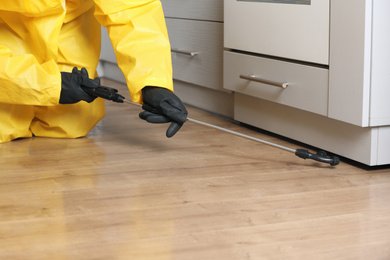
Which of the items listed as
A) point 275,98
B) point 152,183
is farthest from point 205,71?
point 152,183

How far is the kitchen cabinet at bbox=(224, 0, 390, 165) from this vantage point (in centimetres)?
127

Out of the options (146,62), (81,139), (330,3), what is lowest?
(81,139)

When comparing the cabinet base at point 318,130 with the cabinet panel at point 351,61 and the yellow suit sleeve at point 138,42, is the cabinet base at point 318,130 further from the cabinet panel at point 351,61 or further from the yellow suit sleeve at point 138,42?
the yellow suit sleeve at point 138,42

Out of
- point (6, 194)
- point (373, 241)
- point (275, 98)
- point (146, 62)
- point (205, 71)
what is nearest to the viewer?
point (373, 241)

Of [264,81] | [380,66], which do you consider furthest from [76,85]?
[380,66]

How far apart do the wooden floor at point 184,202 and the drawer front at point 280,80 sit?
0.45 ft

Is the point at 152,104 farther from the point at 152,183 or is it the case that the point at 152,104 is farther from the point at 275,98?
the point at 275,98

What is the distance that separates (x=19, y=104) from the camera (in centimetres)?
167

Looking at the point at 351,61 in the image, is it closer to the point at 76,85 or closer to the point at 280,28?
the point at 280,28

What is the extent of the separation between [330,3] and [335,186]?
0.42 metres

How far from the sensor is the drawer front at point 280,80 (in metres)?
1.43

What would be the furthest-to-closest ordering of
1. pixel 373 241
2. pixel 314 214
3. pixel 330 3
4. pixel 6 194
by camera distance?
pixel 330 3
pixel 6 194
pixel 314 214
pixel 373 241

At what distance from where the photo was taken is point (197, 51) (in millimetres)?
2113

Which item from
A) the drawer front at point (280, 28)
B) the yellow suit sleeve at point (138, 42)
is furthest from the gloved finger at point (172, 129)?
the drawer front at point (280, 28)
